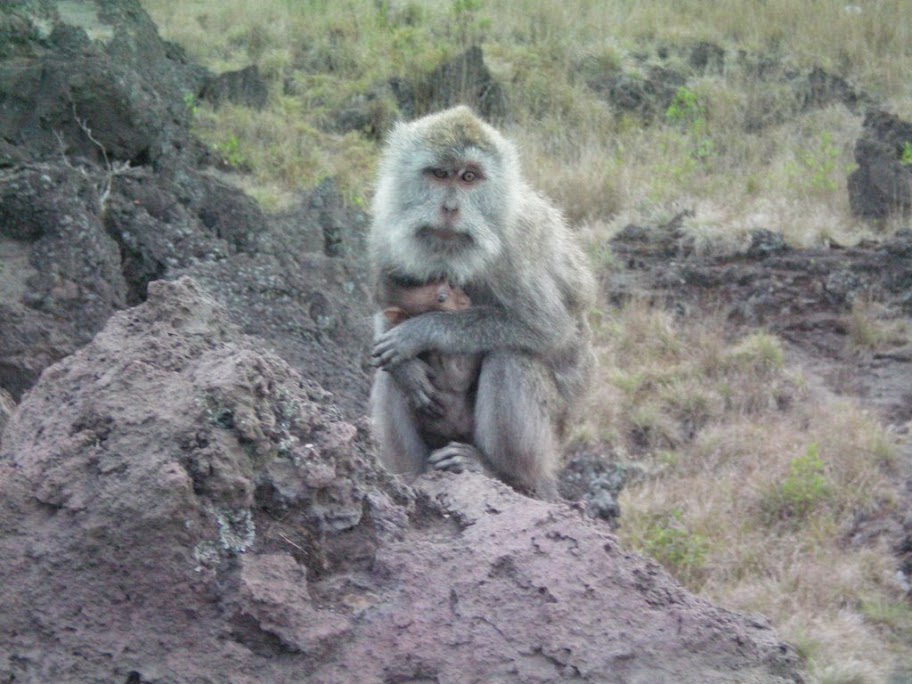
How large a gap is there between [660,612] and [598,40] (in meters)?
13.4

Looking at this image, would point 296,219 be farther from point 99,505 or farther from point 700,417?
point 99,505

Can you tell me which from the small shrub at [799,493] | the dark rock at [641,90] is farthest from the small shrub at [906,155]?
the small shrub at [799,493]

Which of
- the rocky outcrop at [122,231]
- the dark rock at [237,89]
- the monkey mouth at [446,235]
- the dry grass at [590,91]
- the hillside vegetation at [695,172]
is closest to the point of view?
the monkey mouth at [446,235]

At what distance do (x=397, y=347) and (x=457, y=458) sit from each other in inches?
20.9

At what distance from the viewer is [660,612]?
288cm

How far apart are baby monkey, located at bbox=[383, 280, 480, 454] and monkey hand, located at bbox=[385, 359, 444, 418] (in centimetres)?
3

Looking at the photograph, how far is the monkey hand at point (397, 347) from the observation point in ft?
17.3

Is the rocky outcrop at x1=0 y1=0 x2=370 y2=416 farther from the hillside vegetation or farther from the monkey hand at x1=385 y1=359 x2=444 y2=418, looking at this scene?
the hillside vegetation

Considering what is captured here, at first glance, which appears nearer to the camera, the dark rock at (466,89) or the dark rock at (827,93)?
the dark rock at (466,89)

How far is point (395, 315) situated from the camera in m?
5.61

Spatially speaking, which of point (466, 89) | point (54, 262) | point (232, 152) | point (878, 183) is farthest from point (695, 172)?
point (54, 262)

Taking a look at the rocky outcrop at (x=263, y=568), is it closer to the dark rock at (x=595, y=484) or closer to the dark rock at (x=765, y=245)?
the dark rock at (x=595, y=484)

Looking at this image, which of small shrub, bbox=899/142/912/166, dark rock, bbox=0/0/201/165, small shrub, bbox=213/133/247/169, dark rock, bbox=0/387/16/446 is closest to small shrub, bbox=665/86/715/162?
small shrub, bbox=899/142/912/166

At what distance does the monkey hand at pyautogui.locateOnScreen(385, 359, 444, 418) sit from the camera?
5.33 meters
